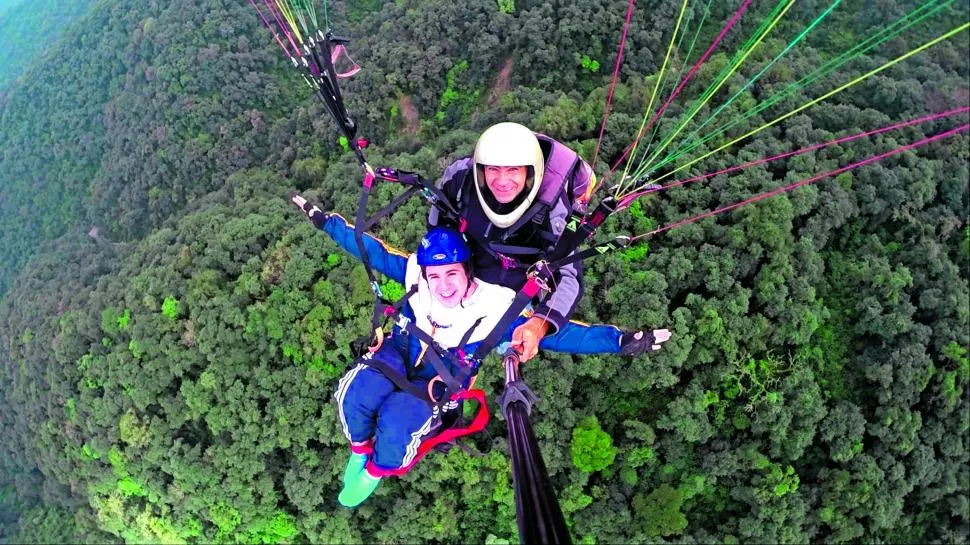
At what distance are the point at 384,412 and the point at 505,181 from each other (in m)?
2.44

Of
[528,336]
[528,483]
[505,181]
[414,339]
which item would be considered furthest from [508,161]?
[528,483]

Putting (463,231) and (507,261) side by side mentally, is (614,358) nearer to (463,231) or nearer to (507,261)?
(507,261)

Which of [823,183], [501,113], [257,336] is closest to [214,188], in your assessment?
[257,336]

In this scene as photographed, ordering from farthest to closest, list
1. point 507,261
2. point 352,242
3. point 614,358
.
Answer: point 614,358, point 352,242, point 507,261

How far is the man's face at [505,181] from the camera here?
15.0 feet

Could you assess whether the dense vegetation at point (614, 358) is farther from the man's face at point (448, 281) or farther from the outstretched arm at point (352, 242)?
the man's face at point (448, 281)

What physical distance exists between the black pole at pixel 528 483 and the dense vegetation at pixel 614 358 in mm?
8071

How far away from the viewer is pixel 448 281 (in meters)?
4.70

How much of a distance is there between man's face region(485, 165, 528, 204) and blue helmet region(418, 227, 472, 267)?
1.65 ft

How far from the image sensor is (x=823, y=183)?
1509 centimetres

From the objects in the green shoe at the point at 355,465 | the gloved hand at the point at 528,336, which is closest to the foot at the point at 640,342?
the gloved hand at the point at 528,336

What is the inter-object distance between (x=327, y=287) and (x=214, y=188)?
12.3 meters

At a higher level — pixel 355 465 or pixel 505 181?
pixel 505 181

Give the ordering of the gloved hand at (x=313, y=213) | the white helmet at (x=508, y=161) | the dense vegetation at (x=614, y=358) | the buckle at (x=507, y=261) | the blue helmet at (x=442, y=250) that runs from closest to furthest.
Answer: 1. the white helmet at (x=508, y=161)
2. the blue helmet at (x=442, y=250)
3. the buckle at (x=507, y=261)
4. the gloved hand at (x=313, y=213)
5. the dense vegetation at (x=614, y=358)
